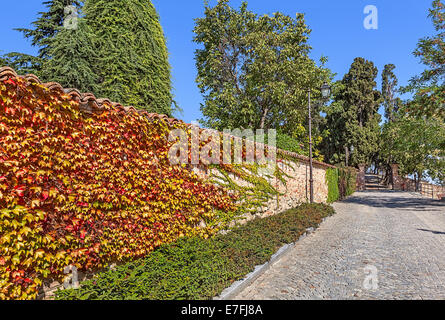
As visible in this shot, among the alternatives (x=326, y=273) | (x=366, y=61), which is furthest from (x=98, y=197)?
(x=366, y=61)

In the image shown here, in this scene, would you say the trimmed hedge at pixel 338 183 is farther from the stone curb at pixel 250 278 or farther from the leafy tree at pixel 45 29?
the leafy tree at pixel 45 29

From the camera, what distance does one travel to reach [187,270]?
14.1 feet

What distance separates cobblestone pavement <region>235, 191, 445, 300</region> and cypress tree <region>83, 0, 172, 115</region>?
11073mm

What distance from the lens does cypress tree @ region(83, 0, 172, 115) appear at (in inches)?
544

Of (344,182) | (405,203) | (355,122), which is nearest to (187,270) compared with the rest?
(405,203)

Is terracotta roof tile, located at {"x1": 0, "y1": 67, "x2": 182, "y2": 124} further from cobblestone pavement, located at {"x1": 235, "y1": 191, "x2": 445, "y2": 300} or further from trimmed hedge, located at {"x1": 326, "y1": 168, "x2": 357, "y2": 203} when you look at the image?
trimmed hedge, located at {"x1": 326, "y1": 168, "x2": 357, "y2": 203}

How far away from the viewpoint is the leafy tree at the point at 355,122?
33.1 m

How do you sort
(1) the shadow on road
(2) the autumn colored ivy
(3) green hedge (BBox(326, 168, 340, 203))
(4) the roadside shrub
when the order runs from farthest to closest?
(4) the roadside shrub
(3) green hedge (BBox(326, 168, 340, 203))
(1) the shadow on road
(2) the autumn colored ivy

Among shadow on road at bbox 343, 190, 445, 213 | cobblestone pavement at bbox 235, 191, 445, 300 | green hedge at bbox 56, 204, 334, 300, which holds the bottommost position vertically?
shadow on road at bbox 343, 190, 445, 213

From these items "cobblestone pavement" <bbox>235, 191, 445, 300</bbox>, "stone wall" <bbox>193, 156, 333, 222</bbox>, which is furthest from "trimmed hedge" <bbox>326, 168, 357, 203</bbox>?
"cobblestone pavement" <bbox>235, 191, 445, 300</bbox>

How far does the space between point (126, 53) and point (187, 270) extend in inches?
514

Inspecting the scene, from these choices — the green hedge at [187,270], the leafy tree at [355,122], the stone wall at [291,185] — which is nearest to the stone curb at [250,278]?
the green hedge at [187,270]

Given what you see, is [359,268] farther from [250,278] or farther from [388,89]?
[388,89]

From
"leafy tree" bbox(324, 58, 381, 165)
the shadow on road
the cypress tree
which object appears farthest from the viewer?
"leafy tree" bbox(324, 58, 381, 165)
